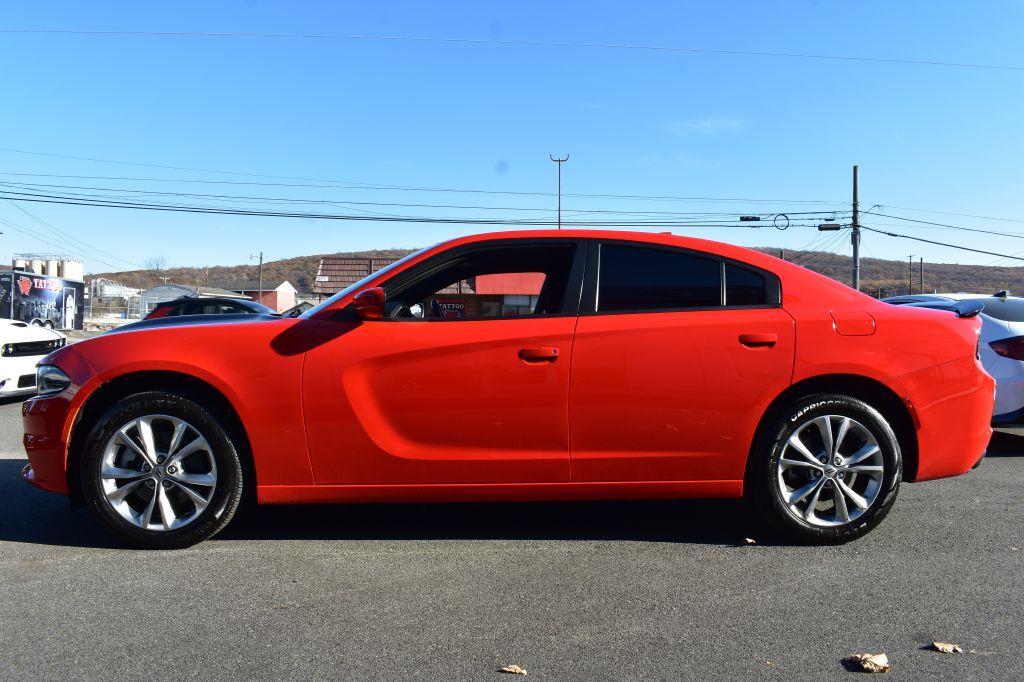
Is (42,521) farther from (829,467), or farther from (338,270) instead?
(338,270)

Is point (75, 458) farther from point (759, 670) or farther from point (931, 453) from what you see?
point (931, 453)

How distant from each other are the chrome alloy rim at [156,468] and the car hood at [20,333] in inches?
249

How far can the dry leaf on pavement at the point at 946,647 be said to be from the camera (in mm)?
2727

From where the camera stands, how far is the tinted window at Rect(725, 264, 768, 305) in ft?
13.0

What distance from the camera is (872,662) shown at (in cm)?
261

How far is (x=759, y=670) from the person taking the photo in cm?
258

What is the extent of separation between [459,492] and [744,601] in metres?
1.39

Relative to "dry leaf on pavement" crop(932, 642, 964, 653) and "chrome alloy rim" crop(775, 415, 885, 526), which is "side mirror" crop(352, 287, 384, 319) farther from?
"dry leaf on pavement" crop(932, 642, 964, 653)

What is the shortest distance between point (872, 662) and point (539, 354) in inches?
73.2

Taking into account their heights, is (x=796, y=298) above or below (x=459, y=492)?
above

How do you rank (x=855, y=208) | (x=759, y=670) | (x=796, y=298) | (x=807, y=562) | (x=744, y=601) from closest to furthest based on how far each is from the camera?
(x=759, y=670), (x=744, y=601), (x=807, y=562), (x=796, y=298), (x=855, y=208)

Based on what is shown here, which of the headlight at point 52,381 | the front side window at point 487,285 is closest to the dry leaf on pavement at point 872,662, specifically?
the front side window at point 487,285

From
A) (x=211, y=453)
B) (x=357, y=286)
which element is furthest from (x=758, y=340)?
(x=211, y=453)

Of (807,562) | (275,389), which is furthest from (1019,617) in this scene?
(275,389)
